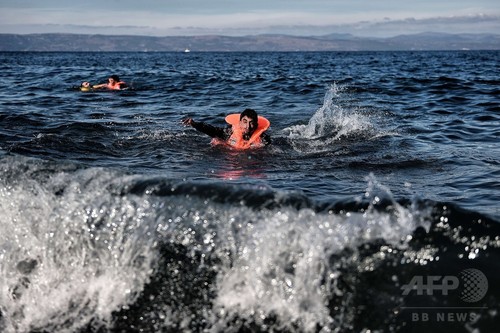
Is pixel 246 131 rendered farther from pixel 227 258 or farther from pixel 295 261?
pixel 295 261

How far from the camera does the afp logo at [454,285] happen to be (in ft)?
13.0

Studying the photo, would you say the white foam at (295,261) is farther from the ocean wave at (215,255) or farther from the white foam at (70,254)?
the white foam at (70,254)

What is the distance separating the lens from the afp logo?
3965 millimetres

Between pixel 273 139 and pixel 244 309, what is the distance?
7003mm

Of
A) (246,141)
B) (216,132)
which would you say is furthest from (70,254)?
(216,132)

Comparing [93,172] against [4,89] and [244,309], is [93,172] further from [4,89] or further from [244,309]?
[4,89]

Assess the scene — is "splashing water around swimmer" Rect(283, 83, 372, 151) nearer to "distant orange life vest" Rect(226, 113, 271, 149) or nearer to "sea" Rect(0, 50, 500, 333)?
"distant orange life vest" Rect(226, 113, 271, 149)

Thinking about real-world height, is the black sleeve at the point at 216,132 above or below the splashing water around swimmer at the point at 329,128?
above

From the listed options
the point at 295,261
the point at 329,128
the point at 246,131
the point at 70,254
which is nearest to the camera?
A: the point at 295,261

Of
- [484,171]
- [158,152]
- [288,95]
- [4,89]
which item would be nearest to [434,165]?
[484,171]

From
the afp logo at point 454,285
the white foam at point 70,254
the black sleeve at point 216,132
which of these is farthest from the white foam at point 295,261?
the black sleeve at point 216,132

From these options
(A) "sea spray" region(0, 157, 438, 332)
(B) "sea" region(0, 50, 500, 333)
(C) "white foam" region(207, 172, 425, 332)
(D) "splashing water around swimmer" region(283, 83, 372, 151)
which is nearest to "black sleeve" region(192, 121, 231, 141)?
(D) "splashing water around swimmer" region(283, 83, 372, 151)

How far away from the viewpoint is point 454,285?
4008 millimetres

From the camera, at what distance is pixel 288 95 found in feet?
61.4
